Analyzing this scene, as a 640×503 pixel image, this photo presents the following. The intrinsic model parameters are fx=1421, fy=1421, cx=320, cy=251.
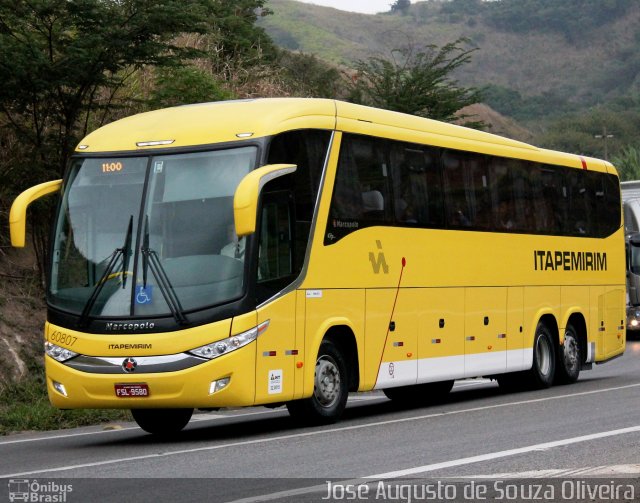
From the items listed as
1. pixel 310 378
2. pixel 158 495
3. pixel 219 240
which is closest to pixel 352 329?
pixel 310 378

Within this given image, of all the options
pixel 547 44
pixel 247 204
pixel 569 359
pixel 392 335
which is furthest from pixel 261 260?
pixel 547 44

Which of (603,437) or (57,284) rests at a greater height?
(57,284)

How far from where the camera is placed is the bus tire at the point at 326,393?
15594 millimetres

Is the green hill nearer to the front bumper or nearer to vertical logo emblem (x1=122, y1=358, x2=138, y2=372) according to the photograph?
the front bumper

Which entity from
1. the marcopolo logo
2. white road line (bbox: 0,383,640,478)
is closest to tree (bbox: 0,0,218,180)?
white road line (bbox: 0,383,640,478)

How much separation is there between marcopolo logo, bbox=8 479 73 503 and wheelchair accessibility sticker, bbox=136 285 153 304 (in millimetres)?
3260

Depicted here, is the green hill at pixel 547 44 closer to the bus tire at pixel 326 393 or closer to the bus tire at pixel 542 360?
the bus tire at pixel 542 360

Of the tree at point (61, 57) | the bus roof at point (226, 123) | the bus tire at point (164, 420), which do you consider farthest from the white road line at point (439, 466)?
the tree at point (61, 57)

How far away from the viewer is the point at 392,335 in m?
17.2

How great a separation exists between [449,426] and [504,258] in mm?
5455

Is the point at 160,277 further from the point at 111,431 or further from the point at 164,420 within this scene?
the point at 111,431

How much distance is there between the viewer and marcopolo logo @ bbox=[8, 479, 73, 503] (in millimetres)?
10266

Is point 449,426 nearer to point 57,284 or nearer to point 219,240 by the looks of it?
point 219,240

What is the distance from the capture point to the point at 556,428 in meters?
14.5
